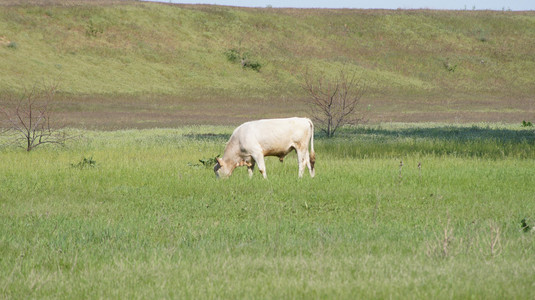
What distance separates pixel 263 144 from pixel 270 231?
19.8ft

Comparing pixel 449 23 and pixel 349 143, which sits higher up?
pixel 449 23

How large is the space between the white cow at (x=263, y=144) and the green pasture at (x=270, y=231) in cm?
45

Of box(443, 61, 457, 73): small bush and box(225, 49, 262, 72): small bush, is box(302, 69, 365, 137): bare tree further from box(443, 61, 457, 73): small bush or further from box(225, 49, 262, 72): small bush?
box(443, 61, 457, 73): small bush

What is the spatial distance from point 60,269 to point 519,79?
295 ft

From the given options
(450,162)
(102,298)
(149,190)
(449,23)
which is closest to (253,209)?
(149,190)

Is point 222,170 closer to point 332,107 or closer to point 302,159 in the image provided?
point 302,159

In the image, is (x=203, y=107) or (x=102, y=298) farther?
(x=203, y=107)

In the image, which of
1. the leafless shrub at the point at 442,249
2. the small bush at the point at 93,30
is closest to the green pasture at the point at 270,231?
the leafless shrub at the point at 442,249

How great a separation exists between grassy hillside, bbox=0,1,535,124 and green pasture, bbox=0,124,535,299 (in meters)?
34.8

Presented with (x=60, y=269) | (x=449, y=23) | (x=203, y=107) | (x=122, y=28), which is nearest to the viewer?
(x=60, y=269)

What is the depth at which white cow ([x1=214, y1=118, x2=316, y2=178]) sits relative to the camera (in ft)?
48.9

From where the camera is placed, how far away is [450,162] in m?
17.7

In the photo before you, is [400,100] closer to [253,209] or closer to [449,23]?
[449,23]

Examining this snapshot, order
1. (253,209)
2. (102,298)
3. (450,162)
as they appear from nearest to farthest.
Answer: (102,298) → (253,209) → (450,162)
